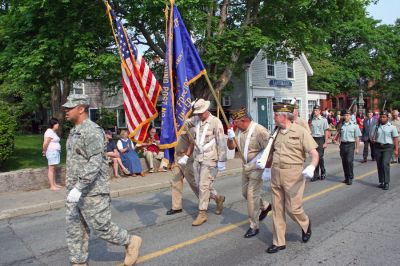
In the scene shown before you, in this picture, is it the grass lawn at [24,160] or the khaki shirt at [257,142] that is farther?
the grass lawn at [24,160]

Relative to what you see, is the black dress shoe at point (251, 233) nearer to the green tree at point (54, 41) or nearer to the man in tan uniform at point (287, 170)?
the man in tan uniform at point (287, 170)

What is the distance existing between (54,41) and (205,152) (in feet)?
27.4

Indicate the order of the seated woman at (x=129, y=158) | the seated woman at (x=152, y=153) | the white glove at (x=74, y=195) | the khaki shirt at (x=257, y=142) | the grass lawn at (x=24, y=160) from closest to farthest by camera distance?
the white glove at (x=74, y=195), the khaki shirt at (x=257, y=142), the grass lawn at (x=24, y=160), the seated woman at (x=129, y=158), the seated woman at (x=152, y=153)

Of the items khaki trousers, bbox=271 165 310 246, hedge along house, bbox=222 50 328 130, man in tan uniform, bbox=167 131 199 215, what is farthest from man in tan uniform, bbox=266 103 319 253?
hedge along house, bbox=222 50 328 130

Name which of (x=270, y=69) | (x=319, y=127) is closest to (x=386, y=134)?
(x=319, y=127)

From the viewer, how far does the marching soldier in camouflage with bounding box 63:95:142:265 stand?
4.29m

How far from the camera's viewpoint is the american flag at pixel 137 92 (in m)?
6.71

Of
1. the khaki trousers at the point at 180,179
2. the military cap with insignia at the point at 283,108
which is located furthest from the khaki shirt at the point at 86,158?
the khaki trousers at the point at 180,179

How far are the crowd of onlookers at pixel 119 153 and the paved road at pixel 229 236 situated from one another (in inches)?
87.4

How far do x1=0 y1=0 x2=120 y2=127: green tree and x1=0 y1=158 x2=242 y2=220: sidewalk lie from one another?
156 inches

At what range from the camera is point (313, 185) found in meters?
10.1

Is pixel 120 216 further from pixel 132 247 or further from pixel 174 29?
pixel 174 29

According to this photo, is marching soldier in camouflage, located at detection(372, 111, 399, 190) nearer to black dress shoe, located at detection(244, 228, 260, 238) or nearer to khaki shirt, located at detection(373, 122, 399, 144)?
khaki shirt, located at detection(373, 122, 399, 144)

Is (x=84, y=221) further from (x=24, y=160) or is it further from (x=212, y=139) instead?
(x=24, y=160)
